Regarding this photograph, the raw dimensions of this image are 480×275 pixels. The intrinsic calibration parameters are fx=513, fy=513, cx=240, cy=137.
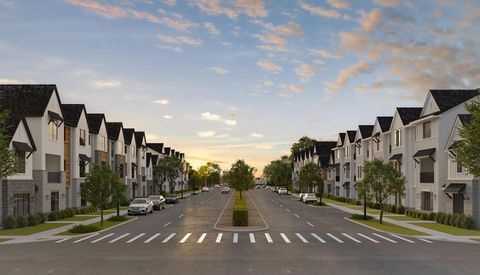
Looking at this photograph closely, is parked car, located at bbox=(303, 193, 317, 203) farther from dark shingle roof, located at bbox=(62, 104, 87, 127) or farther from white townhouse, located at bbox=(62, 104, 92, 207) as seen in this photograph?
dark shingle roof, located at bbox=(62, 104, 87, 127)

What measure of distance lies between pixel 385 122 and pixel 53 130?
128 ft

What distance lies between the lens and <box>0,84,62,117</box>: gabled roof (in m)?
43.7

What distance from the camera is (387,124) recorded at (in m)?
63.2

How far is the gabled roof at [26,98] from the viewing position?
43.7 m

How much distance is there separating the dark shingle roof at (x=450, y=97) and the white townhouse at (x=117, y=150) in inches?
1643

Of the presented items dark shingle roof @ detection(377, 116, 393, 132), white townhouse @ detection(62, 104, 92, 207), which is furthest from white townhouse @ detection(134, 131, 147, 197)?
dark shingle roof @ detection(377, 116, 393, 132)

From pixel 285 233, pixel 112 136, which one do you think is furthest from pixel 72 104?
pixel 285 233

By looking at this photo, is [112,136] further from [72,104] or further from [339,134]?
[339,134]

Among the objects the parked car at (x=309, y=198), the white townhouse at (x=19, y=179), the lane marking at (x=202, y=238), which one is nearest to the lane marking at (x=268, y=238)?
the lane marking at (x=202, y=238)

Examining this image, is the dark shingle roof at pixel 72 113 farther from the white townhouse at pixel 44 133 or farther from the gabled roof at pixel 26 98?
the gabled roof at pixel 26 98

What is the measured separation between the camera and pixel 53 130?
47062 millimetres

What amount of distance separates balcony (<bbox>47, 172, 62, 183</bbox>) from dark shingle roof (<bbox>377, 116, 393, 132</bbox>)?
123ft

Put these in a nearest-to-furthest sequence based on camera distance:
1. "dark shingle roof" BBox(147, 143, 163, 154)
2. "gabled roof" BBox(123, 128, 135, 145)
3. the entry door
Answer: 1. the entry door
2. "gabled roof" BBox(123, 128, 135, 145)
3. "dark shingle roof" BBox(147, 143, 163, 154)

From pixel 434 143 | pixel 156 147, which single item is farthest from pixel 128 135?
pixel 434 143
